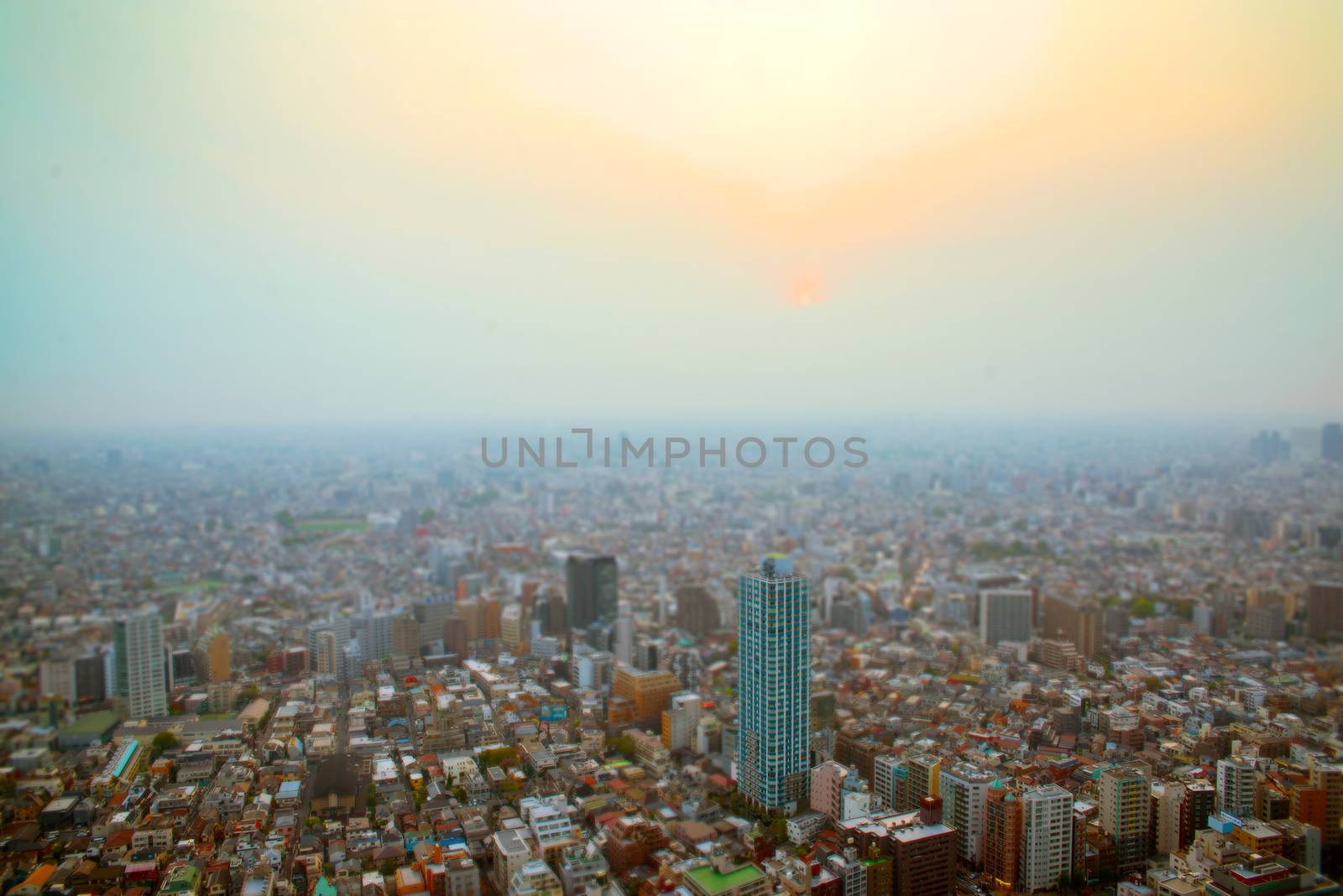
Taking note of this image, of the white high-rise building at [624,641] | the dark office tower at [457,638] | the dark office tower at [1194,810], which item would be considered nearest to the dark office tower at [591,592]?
the white high-rise building at [624,641]

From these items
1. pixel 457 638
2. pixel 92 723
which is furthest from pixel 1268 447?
pixel 92 723

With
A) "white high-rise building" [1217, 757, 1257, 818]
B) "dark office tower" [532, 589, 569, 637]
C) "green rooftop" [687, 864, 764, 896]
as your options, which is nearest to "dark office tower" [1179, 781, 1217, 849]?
"white high-rise building" [1217, 757, 1257, 818]

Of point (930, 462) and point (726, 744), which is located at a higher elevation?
point (930, 462)

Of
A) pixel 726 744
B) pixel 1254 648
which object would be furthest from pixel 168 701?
pixel 1254 648

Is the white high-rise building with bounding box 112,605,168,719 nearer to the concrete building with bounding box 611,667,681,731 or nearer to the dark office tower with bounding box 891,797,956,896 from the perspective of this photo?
the concrete building with bounding box 611,667,681,731

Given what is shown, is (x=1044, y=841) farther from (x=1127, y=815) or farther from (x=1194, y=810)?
(x=1194, y=810)

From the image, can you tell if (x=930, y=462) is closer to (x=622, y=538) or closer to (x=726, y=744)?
(x=622, y=538)

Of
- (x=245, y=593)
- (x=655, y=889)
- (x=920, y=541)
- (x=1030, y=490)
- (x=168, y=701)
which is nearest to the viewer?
(x=655, y=889)
